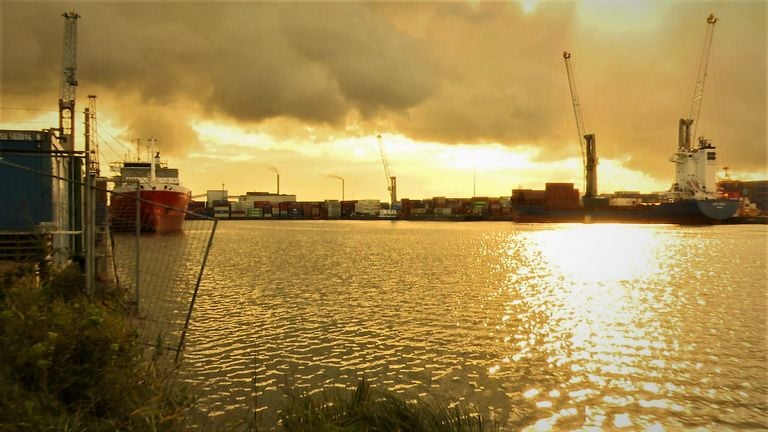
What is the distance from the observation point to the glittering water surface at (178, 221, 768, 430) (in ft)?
35.5

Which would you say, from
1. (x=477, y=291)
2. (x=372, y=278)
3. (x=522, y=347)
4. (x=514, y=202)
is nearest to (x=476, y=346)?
(x=522, y=347)

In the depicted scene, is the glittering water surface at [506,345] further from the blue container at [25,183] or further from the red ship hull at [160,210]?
the red ship hull at [160,210]

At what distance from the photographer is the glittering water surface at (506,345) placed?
35.5ft

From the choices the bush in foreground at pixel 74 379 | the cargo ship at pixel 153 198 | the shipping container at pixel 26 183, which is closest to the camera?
the bush in foreground at pixel 74 379

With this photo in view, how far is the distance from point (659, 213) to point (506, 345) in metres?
128

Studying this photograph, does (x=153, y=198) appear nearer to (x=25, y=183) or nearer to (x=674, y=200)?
(x=25, y=183)

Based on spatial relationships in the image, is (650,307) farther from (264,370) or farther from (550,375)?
(264,370)

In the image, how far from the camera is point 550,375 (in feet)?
41.8

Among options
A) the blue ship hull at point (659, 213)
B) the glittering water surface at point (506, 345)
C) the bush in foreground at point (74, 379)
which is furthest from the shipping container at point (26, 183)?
the blue ship hull at point (659, 213)

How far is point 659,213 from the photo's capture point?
124312mm

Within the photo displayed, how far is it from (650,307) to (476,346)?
11.7m

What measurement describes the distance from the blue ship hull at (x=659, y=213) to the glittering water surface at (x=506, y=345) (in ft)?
331

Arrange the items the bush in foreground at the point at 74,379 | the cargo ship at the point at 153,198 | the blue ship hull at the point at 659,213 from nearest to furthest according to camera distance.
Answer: the bush in foreground at the point at 74,379
the cargo ship at the point at 153,198
the blue ship hull at the point at 659,213

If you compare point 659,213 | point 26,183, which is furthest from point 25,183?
point 659,213
